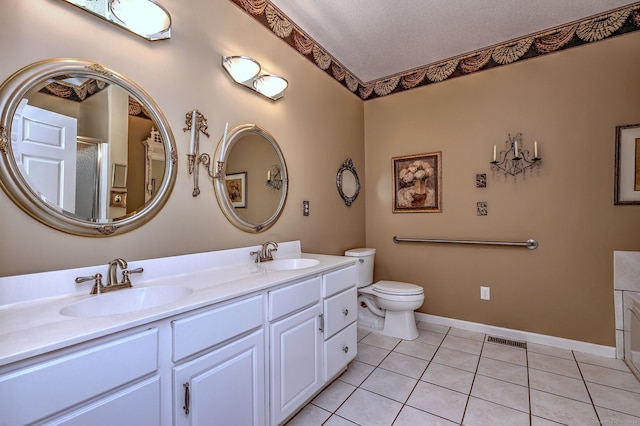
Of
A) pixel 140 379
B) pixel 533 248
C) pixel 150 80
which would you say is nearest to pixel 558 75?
pixel 533 248

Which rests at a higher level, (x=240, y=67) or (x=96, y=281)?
(x=240, y=67)

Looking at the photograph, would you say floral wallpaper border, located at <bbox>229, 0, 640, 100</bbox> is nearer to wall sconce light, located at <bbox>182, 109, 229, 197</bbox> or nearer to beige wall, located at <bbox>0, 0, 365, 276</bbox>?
beige wall, located at <bbox>0, 0, 365, 276</bbox>

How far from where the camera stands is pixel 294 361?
142 centimetres

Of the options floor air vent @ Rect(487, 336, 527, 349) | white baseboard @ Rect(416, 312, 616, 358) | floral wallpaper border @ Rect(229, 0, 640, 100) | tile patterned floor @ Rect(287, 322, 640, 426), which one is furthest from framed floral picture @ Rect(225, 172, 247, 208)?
floor air vent @ Rect(487, 336, 527, 349)

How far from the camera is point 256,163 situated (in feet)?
6.22

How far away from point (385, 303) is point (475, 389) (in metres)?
0.87

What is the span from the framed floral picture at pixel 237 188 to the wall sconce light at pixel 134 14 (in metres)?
0.78

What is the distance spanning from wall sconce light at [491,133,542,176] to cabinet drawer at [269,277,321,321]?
2.01 m

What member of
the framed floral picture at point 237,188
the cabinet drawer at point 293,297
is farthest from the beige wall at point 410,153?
the cabinet drawer at point 293,297

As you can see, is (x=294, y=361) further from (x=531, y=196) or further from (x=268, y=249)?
(x=531, y=196)

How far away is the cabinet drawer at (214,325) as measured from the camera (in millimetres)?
937

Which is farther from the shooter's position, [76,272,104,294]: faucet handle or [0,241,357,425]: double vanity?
[76,272,104,294]: faucet handle

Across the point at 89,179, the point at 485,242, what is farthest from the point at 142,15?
the point at 485,242

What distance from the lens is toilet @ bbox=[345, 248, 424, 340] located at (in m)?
2.40
